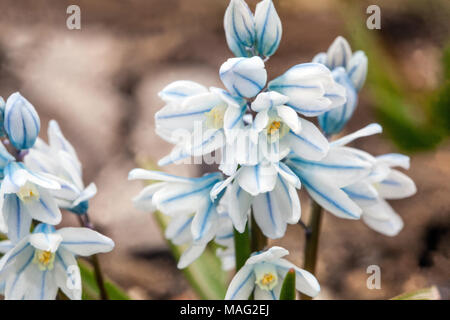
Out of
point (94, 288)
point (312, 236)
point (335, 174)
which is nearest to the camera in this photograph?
point (335, 174)

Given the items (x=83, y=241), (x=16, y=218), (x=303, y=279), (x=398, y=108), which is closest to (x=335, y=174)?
(x=303, y=279)

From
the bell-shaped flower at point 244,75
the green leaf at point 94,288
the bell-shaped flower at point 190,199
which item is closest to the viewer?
the bell-shaped flower at point 244,75

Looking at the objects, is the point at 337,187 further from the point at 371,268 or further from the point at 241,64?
the point at 371,268

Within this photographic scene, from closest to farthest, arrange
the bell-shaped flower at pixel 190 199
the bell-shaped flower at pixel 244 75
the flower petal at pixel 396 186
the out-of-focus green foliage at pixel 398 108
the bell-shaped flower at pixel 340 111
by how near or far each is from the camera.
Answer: the bell-shaped flower at pixel 244 75 → the bell-shaped flower at pixel 190 199 → the bell-shaped flower at pixel 340 111 → the flower petal at pixel 396 186 → the out-of-focus green foliage at pixel 398 108

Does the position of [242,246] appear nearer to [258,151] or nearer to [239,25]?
[258,151]

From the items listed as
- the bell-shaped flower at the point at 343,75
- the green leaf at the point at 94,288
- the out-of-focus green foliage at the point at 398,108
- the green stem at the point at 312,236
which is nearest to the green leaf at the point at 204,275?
the green leaf at the point at 94,288

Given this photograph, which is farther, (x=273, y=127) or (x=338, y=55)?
(x=338, y=55)

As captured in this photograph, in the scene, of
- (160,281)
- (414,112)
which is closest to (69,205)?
(160,281)

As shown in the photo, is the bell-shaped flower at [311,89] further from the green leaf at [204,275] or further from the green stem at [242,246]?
the green leaf at [204,275]
